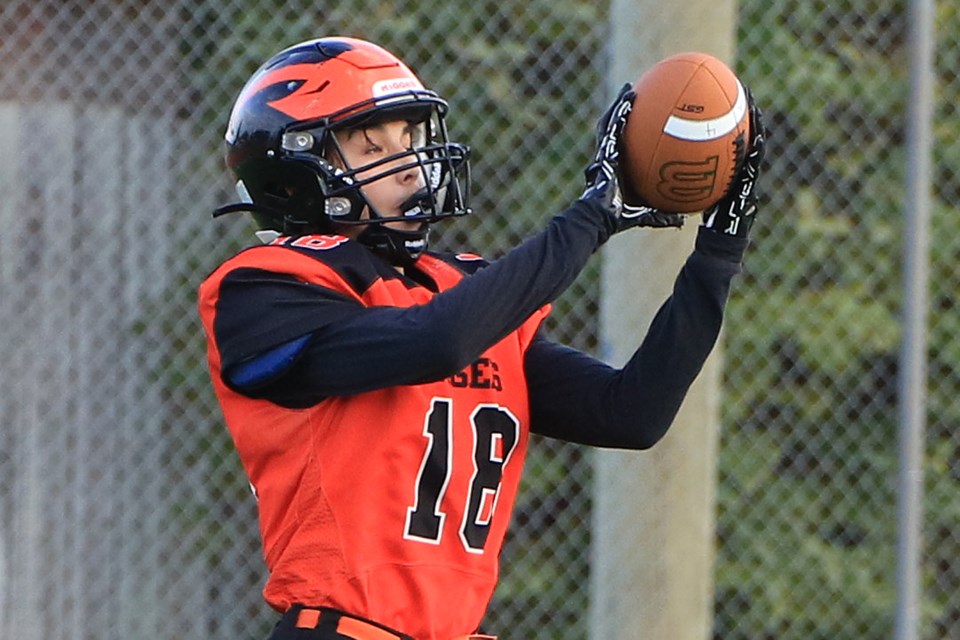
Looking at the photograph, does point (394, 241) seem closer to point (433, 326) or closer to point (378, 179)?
point (378, 179)

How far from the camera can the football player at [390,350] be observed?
2.44 meters

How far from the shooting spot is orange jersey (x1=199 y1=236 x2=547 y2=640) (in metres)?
2.47

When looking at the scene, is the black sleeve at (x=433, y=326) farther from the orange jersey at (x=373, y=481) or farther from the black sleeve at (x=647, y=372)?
the black sleeve at (x=647, y=372)

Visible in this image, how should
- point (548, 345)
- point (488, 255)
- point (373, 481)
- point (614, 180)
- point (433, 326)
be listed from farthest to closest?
point (488, 255), point (548, 345), point (614, 180), point (373, 481), point (433, 326)

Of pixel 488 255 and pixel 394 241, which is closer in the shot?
pixel 394 241

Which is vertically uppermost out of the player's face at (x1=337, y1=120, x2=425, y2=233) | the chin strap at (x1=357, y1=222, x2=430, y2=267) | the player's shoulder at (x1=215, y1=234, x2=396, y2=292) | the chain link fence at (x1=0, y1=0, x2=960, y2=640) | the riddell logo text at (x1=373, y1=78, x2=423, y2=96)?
the riddell logo text at (x1=373, y1=78, x2=423, y2=96)

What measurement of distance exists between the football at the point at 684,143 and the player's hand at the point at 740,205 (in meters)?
0.02

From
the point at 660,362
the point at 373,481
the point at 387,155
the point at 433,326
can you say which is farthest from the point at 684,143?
the point at 373,481

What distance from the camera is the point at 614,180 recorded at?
2621 millimetres

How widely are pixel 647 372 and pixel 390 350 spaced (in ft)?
1.88

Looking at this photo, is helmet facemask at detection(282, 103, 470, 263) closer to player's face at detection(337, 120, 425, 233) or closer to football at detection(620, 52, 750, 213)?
player's face at detection(337, 120, 425, 233)

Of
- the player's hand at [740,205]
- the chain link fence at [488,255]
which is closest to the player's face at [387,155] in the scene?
the player's hand at [740,205]

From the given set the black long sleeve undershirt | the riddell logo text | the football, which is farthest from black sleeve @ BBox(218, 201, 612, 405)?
the riddell logo text

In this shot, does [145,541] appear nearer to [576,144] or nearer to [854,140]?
[576,144]
